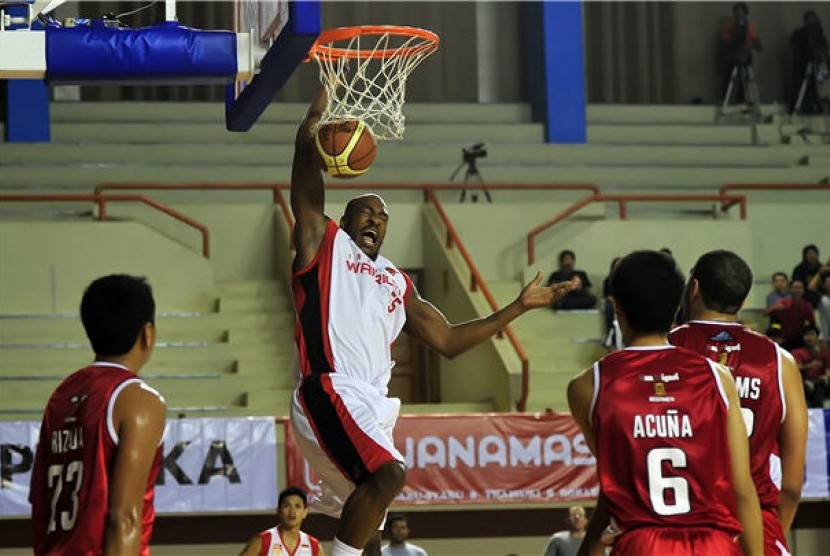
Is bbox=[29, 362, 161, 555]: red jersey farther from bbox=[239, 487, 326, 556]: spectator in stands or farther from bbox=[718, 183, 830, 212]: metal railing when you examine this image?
bbox=[718, 183, 830, 212]: metal railing

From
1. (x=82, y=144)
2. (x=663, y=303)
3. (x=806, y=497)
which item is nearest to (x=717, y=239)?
(x=806, y=497)

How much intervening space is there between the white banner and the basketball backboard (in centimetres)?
584

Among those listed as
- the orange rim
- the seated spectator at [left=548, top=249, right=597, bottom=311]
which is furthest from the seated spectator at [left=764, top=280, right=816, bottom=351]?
the orange rim

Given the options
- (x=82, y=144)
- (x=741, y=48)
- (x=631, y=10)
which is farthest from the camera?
(x=631, y=10)

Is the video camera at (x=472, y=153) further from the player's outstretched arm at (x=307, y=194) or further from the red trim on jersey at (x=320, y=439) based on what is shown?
the red trim on jersey at (x=320, y=439)

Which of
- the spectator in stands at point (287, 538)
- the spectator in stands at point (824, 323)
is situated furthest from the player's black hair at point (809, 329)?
the spectator in stands at point (287, 538)

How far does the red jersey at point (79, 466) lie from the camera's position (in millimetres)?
4551

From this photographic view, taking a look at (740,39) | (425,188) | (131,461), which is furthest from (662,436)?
(740,39)

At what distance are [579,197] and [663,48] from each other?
500 cm

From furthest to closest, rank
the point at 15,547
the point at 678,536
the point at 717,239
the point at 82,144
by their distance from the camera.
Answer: the point at 82,144, the point at 717,239, the point at 15,547, the point at 678,536

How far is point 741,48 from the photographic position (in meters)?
22.0

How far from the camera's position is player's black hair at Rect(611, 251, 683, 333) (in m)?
4.72

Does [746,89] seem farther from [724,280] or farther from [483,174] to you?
[724,280]

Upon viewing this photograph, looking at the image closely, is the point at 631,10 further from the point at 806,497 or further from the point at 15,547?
the point at 15,547
